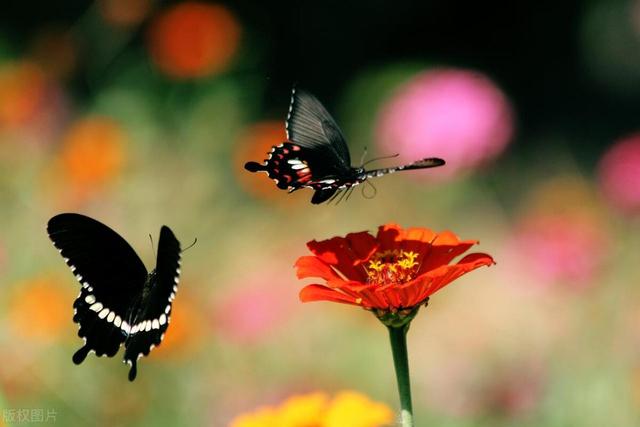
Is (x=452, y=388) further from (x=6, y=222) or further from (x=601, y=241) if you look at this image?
(x=6, y=222)

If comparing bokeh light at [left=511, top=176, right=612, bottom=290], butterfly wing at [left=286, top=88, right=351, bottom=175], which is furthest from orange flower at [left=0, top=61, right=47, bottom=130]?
butterfly wing at [left=286, top=88, right=351, bottom=175]

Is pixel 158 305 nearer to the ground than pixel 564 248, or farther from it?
nearer to the ground

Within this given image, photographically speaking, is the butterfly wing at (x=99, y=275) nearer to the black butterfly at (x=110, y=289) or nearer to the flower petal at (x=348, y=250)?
the black butterfly at (x=110, y=289)

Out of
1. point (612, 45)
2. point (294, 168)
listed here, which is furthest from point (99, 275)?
point (612, 45)

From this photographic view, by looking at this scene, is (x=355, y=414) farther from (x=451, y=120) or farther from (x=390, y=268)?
(x=451, y=120)

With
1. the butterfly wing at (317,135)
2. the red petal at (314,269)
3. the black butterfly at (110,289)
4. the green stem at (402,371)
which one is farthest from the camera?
the butterfly wing at (317,135)

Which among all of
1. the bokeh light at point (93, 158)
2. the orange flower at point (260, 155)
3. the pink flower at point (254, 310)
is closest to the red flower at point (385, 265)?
the pink flower at point (254, 310)

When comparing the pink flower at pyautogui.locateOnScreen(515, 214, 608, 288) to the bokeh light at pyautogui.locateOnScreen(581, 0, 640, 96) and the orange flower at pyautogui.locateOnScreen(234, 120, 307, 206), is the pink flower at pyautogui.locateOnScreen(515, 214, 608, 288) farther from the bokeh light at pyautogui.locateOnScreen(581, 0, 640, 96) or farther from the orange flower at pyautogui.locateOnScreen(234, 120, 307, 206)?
the bokeh light at pyautogui.locateOnScreen(581, 0, 640, 96)
